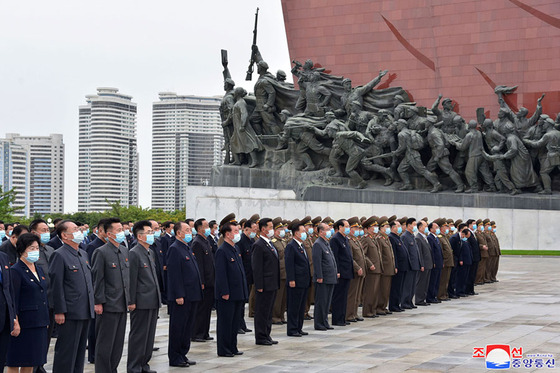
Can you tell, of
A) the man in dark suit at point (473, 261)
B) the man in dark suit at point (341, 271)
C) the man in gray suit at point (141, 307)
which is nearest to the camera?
the man in gray suit at point (141, 307)

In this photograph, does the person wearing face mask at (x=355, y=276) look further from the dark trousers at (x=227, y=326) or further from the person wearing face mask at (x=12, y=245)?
the person wearing face mask at (x=12, y=245)

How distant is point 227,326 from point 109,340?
4.83 feet

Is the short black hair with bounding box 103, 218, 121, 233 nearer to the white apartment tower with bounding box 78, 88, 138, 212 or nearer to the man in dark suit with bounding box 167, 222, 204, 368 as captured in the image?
the man in dark suit with bounding box 167, 222, 204, 368

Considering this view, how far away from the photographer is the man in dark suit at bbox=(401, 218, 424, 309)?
10867 millimetres

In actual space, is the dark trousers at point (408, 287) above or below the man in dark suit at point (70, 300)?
below

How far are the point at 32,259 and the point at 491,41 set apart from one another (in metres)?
17.7

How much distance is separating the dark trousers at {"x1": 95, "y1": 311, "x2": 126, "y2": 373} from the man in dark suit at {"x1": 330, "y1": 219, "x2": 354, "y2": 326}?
11.9 ft

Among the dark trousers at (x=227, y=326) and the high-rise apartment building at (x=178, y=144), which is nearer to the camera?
the dark trousers at (x=227, y=326)

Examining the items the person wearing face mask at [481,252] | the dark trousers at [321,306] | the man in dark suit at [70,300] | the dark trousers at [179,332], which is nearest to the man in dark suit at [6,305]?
the man in dark suit at [70,300]

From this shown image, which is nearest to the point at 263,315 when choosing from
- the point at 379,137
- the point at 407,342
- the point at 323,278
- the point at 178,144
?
the point at 323,278

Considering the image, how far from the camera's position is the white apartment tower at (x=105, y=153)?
64125 millimetres

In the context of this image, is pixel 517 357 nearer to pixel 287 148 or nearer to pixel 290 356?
pixel 290 356

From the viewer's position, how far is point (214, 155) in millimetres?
66062

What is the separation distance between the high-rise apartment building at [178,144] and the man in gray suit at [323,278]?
184 feet
